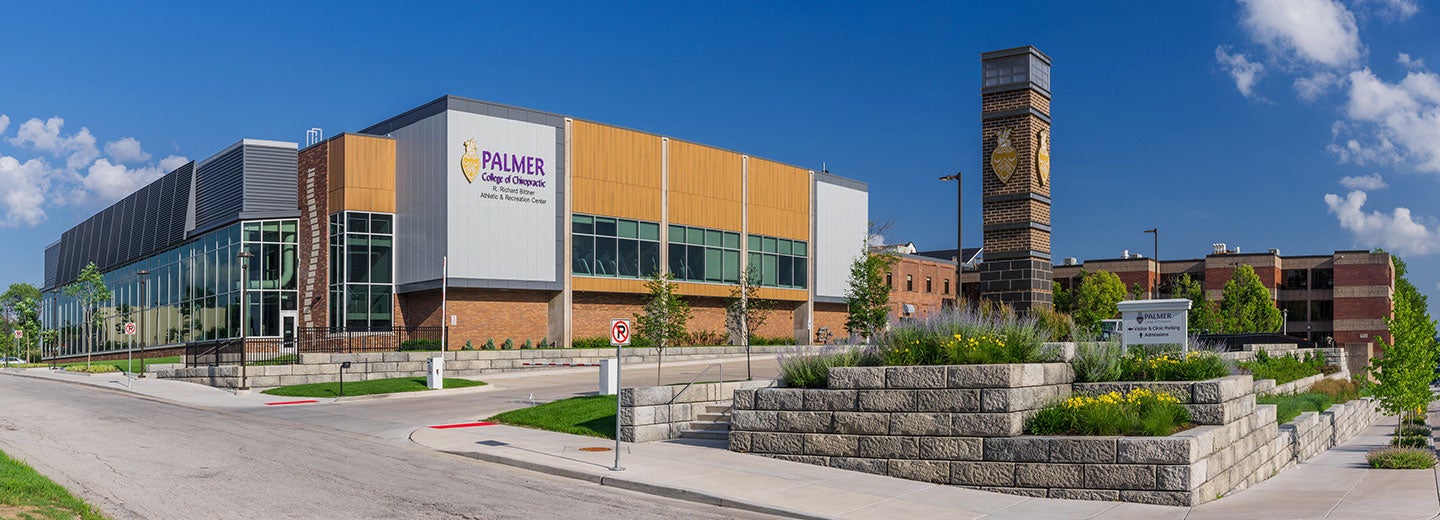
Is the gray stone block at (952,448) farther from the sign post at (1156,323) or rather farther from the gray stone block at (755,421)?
the sign post at (1156,323)

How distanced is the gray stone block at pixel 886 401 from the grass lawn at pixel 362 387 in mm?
19199

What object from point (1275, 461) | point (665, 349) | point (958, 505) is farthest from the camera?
point (665, 349)

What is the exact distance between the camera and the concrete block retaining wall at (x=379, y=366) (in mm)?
35250

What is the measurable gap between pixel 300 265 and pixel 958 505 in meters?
41.6

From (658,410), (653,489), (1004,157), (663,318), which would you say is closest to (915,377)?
(653,489)

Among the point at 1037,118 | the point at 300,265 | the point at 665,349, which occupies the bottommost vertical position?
the point at 665,349

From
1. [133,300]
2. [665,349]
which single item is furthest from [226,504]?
[133,300]

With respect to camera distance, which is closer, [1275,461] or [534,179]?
[1275,461]

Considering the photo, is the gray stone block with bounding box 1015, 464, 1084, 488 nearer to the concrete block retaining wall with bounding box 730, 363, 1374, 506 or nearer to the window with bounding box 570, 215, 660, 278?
the concrete block retaining wall with bounding box 730, 363, 1374, 506

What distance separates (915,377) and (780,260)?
44.3 metres

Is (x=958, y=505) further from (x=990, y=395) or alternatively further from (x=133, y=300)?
(x=133, y=300)

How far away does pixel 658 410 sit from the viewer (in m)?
19.2

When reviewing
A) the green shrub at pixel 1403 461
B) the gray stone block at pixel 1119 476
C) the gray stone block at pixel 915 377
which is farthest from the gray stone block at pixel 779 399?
the green shrub at pixel 1403 461

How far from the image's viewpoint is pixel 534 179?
4744cm
